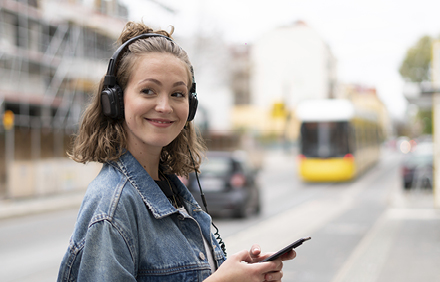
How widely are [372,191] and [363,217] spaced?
675cm

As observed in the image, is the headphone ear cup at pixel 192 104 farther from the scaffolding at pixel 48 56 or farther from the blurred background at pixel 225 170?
the scaffolding at pixel 48 56

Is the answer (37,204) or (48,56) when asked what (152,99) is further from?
(48,56)

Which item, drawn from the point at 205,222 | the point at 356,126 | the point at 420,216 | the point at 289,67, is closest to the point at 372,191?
the point at 356,126

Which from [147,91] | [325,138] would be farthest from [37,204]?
[147,91]

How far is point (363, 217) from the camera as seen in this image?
12281 millimetres

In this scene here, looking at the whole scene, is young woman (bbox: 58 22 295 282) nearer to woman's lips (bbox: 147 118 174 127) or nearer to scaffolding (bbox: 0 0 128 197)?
woman's lips (bbox: 147 118 174 127)

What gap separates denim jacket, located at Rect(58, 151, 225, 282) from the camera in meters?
1.35

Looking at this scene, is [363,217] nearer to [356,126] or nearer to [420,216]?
[420,216]

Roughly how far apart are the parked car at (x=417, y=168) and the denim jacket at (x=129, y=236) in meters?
16.3

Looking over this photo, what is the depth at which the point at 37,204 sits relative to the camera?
1502 centimetres

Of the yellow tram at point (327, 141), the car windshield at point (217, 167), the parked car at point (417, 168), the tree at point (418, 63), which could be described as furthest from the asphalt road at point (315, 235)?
the tree at point (418, 63)

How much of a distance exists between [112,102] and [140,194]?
312 millimetres

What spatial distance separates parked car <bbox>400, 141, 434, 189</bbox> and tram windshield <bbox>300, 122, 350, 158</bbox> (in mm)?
3304

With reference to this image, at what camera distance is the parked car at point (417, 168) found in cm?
1661
